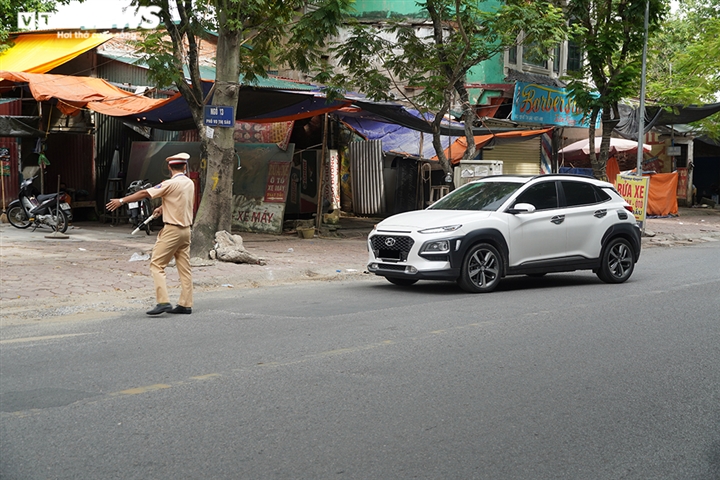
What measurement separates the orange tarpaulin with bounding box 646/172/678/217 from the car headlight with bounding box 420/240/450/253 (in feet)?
72.2

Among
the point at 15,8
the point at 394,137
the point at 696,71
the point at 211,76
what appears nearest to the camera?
the point at 211,76

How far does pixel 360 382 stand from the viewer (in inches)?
243

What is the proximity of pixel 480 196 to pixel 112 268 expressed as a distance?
590 cm

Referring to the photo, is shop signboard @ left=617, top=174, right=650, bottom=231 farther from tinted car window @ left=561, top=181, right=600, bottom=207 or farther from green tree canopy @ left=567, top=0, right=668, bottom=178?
tinted car window @ left=561, top=181, right=600, bottom=207

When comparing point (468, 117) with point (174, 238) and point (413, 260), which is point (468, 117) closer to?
point (413, 260)

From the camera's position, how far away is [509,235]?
11.5m

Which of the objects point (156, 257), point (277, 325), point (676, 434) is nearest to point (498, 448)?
point (676, 434)

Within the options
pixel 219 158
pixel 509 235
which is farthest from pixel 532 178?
pixel 219 158

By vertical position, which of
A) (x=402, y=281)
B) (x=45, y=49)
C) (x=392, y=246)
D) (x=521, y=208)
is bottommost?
(x=402, y=281)

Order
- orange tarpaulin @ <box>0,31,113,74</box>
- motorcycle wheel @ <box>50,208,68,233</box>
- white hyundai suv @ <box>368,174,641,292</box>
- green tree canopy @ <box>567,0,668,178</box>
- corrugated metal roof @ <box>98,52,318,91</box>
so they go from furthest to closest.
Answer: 1. green tree canopy @ <box>567,0,668,178</box>
2. orange tarpaulin @ <box>0,31,113,74</box>
3. corrugated metal roof @ <box>98,52,318,91</box>
4. motorcycle wheel @ <box>50,208,68,233</box>
5. white hyundai suv @ <box>368,174,641,292</box>

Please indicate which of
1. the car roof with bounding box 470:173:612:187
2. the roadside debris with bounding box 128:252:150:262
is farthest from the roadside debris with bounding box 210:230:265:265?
the car roof with bounding box 470:173:612:187

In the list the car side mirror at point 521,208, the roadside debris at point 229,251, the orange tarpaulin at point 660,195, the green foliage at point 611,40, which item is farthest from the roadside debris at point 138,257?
the orange tarpaulin at point 660,195

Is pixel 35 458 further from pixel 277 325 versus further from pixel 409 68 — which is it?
pixel 409 68

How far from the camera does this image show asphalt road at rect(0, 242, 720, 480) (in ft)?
14.6
